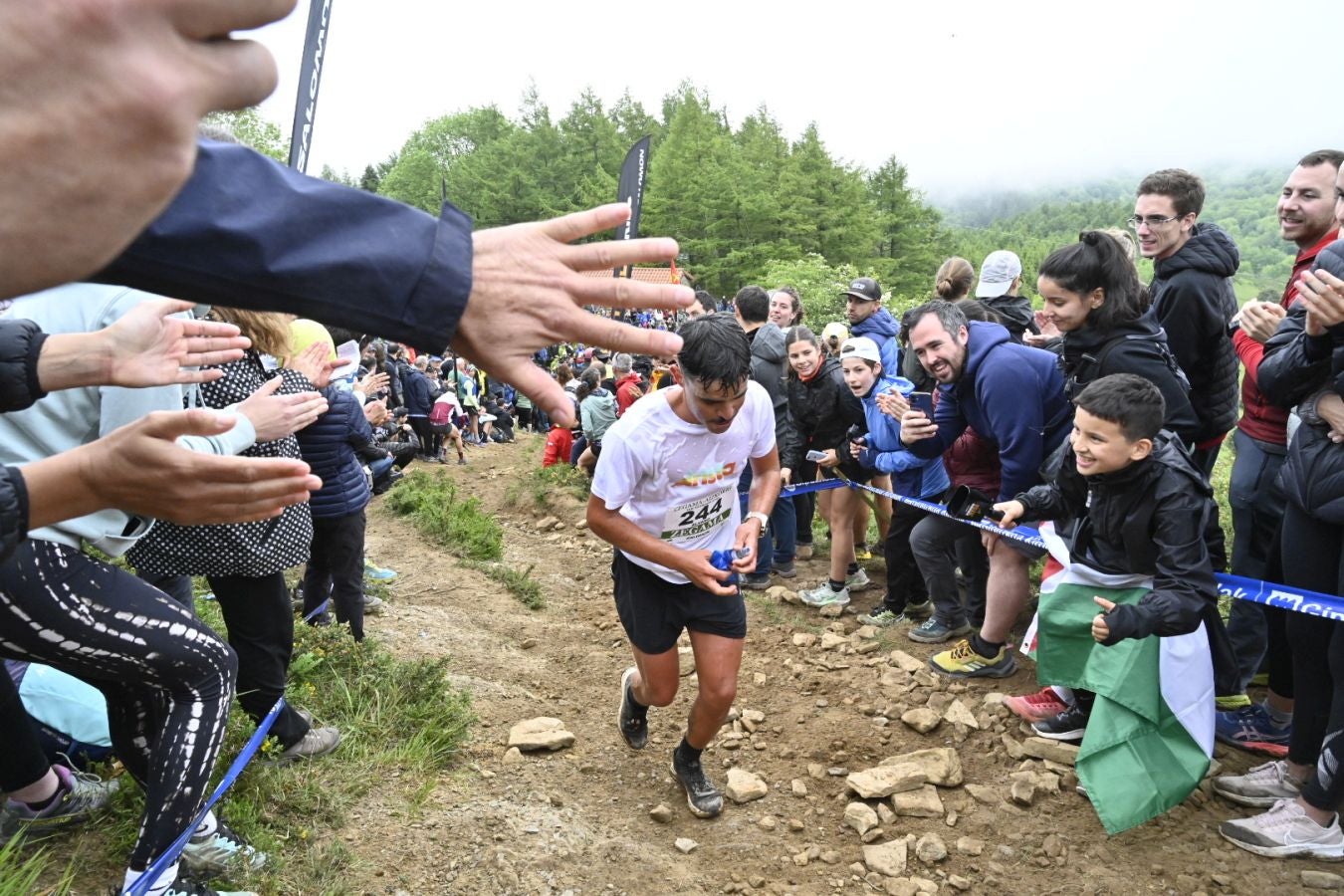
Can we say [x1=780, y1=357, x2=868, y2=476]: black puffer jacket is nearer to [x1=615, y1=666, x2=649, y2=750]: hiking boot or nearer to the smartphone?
the smartphone

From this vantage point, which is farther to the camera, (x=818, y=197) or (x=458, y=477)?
(x=818, y=197)

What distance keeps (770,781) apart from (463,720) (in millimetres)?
1530

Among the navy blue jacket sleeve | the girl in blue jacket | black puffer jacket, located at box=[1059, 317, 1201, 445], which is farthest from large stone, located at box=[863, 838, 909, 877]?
the navy blue jacket sleeve

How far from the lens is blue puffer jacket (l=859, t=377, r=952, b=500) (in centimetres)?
549

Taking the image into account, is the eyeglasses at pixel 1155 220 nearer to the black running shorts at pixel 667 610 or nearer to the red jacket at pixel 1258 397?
the red jacket at pixel 1258 397

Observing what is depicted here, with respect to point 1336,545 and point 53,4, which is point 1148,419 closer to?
point 1336,545

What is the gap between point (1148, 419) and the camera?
3.20 meters

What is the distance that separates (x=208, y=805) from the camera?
2.51 metres

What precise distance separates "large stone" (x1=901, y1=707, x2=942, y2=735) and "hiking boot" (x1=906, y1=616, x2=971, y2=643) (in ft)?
3.05

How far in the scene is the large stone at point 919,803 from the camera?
366 centimetres

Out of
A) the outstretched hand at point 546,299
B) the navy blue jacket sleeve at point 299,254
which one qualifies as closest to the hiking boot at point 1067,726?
the outstretched hand at point 546,299

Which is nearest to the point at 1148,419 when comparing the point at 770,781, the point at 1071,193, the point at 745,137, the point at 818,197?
the point at 770,781

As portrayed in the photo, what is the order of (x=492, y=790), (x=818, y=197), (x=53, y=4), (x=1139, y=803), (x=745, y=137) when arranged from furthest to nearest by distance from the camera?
(x=745, y=137)
(x=818, y=197)
(x=492, y=790)
(x=1139, y=803)
(x=53, y=4)

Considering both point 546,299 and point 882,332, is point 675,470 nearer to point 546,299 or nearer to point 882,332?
point 546,299
